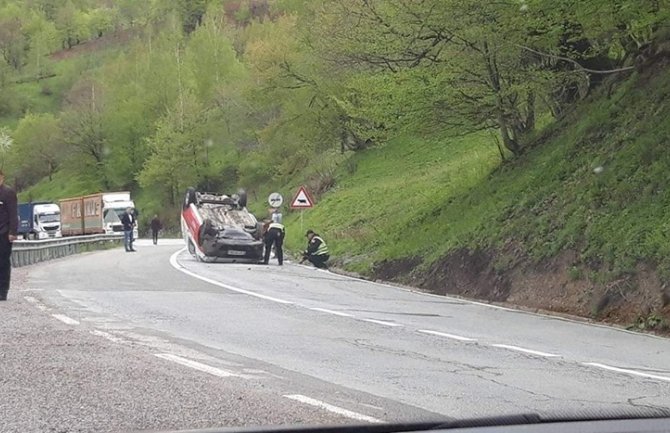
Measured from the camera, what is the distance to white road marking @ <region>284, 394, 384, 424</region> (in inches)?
258

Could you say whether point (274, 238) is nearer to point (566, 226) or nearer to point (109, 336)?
point (566, 226)

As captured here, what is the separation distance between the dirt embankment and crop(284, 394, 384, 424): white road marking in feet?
29.2

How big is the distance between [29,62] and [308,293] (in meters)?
133

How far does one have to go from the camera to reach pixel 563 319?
16.4 metres

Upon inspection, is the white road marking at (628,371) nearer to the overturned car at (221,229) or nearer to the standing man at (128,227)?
the overturned car at (221,229)

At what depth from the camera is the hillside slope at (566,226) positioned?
54.1ft

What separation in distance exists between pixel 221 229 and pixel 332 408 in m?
25.4

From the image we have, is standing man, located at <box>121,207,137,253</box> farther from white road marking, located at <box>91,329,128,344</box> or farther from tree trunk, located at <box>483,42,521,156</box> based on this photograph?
white road marking, located at <box>91,329,128,344</box>

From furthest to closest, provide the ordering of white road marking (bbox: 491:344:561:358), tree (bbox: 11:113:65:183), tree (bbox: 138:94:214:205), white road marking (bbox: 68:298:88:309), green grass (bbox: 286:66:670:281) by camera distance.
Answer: tree (bbox: 11:113:65:183) < tree (bbox: 138:94:214:205) < green grass (bbox: 286:66:670:281) < white road marking (bbox: 68:298:88:309) < white road marking (bbox: 491:344:561:358)

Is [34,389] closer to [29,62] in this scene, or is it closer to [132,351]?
[132,351]

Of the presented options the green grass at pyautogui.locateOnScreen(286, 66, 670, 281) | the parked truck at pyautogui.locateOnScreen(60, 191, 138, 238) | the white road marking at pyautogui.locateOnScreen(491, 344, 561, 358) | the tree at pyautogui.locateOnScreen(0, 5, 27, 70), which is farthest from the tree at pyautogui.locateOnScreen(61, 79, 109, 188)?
the white road marking at pyautogui.locateOnScreen(491, 344, 561, 358)

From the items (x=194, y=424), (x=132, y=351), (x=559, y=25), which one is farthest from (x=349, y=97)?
(x=194, y=424)

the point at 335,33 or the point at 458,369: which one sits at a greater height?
the point at 335,33

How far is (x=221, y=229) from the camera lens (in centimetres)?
3198
